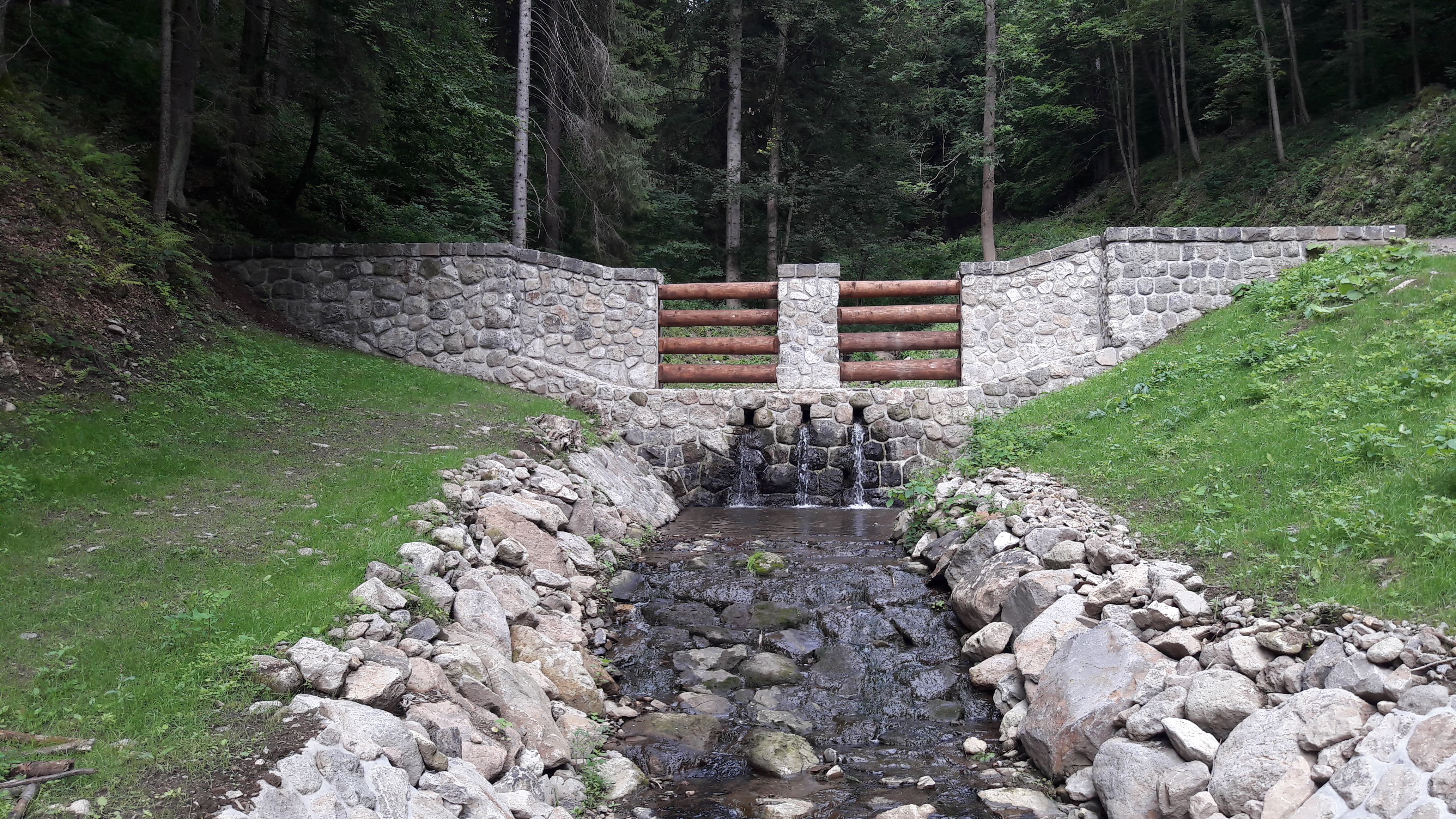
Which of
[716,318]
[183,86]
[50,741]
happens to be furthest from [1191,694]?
[183,86]

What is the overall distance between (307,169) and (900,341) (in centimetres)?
1067

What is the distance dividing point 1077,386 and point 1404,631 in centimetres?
809

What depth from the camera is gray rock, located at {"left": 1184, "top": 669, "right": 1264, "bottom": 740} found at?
4148 millimetres

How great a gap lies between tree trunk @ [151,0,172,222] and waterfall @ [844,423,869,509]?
926cm

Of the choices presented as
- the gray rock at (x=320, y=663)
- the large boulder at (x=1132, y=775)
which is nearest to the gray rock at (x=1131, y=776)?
the large boulder at (x=1132, y=775)

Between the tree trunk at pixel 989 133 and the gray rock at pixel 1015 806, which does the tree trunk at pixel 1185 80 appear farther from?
the gray rock at pixel 1015 806

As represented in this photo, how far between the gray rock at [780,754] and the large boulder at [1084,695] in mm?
1331

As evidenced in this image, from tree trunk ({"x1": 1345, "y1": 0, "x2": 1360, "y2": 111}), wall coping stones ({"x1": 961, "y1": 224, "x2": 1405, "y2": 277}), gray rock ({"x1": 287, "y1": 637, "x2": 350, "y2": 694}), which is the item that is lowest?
gray rock ({"x1": 287, "y1": 637, "x2": 350, "y2": 694})

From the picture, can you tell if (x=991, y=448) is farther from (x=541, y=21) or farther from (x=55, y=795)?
(x=541, y=21)

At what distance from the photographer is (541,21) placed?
54.4ft

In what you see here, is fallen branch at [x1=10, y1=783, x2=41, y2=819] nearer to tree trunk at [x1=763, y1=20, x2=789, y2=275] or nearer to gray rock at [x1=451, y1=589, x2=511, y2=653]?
gray rock at [x1=451, y1=589, x2=511, y2=653]

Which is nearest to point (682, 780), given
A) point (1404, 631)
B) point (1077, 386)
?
point (1404, 631)

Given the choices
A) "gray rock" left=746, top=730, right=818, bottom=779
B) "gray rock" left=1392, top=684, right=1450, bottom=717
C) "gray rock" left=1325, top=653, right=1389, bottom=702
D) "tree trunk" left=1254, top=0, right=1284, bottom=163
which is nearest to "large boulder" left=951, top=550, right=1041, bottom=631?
"gray rock" left=746, top=730, right=818, bottom=779

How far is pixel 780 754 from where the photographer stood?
5215 mm
